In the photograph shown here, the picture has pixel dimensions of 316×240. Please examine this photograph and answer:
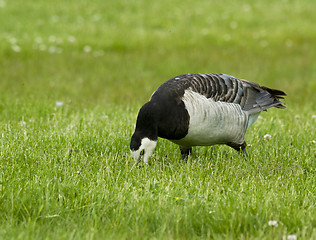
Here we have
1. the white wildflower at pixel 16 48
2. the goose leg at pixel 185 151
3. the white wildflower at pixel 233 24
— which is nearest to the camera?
the goose leg at pixel 185 151

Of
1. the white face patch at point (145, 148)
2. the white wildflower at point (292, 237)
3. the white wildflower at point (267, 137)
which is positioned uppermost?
the white face patch at point (145, 148)

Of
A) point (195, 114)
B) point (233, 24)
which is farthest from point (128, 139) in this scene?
point (233, 24)

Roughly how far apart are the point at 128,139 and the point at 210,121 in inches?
59.6

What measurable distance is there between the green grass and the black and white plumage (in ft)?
1.07

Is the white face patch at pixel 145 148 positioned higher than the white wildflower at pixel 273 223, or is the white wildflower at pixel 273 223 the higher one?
the white face patch at pixel 145 148

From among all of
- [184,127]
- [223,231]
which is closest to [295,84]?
[184,127]

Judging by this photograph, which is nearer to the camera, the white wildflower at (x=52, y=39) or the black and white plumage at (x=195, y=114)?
the black and white plumage at (x=195, y=114)

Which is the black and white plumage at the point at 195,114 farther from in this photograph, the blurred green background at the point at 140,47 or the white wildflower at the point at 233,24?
the white wildflower at the point at 233,24

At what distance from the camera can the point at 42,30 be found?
1639 centimetres

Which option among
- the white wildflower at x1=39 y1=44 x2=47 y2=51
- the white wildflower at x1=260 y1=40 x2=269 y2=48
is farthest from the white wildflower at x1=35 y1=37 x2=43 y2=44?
the white wildflower at x1=260 y1=40 x2=269 y2=48

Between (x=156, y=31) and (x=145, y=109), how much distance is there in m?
11.6

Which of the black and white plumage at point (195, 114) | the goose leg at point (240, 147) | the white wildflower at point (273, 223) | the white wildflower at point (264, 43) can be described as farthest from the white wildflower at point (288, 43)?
the white wildflower at point (273, 223)

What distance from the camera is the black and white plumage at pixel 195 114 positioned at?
5359 millimetres

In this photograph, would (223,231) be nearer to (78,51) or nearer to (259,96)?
(259,96)
